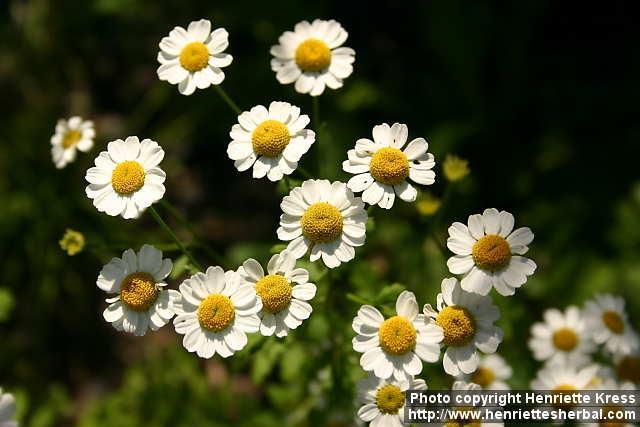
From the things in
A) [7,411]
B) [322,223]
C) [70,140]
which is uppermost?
[70,140]

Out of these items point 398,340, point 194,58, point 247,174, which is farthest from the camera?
point 247,174

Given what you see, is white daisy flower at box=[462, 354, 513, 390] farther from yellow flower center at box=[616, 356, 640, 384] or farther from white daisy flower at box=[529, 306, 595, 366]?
yellow flower center at box=[616, 356, 640, 384]

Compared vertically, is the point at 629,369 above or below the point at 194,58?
below

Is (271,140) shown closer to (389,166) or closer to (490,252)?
(389,166)

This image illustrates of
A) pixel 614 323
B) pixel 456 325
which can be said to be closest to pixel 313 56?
pixel 456 325

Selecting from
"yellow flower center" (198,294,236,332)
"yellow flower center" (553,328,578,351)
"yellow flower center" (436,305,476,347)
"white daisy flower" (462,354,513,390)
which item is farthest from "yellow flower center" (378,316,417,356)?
"yellow flower center" (553,328,578,351)

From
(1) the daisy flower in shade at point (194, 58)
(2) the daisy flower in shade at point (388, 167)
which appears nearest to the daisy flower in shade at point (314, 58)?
(1) the daisy flower in shade at point (194, 58)

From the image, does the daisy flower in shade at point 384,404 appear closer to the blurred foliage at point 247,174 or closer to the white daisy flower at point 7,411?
the blurred foliage at point 247,174
